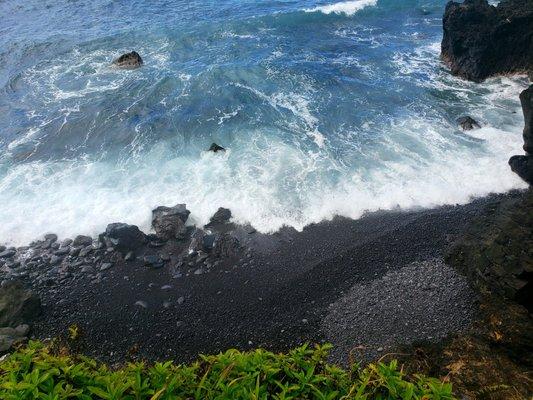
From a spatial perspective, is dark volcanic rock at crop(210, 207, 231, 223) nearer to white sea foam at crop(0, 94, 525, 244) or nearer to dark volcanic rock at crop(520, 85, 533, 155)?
white sea foam at crop(0, 94, 525, 244)

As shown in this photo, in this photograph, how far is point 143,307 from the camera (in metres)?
14.0

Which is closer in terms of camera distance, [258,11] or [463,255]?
[463,255]

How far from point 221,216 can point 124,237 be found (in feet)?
14.5

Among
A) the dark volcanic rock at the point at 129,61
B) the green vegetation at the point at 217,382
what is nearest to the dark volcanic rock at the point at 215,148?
the dark volcanic rock at the point at 129,61

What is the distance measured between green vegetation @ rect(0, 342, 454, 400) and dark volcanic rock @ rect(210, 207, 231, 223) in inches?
514

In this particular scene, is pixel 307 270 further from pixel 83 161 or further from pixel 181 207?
pixel 83 161

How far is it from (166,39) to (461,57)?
2659 centimetres

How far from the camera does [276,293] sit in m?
14.0

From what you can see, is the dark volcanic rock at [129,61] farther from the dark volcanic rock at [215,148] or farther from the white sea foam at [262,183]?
the dark volcanic rock at [215,148]

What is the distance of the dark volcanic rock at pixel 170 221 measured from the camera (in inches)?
671

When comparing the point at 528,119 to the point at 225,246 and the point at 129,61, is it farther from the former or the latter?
the point at 129,61

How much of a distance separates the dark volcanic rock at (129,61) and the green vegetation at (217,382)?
31599 millimetres

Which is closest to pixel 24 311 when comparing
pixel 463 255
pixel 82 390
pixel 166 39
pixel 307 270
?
pixel 307 270

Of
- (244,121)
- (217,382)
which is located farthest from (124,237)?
(217,382)
